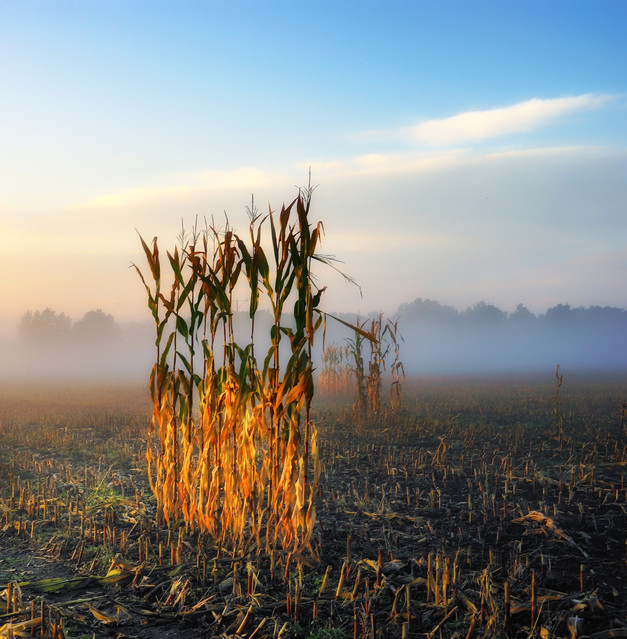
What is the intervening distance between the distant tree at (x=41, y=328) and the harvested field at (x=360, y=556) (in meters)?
84.6

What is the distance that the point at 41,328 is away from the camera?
86.1 meters

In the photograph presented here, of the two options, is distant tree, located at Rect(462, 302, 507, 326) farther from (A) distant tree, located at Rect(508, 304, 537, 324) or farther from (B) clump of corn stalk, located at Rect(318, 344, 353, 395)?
(B) clump of corn stalk, located at Rect(318, 344, 353, 395)

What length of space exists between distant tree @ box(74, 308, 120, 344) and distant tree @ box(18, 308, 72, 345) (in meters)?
7.21

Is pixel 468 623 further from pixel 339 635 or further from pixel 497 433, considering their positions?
pixel 497 433

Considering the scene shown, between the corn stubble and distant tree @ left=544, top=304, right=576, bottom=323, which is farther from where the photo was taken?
distant tree @ left=544, top=304, right=576, bottom=323

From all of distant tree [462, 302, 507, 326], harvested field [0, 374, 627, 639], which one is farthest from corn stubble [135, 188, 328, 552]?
distant tree [462, 302, 507, 326]

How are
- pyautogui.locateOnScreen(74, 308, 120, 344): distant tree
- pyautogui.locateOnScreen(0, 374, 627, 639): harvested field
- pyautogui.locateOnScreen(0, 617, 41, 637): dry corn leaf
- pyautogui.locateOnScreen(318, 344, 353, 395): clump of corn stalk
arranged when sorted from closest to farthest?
pyautogui.locateOnScreen(0, 617, 41, 637): dry corn leaf → pyautogui.locateOnScreen(0, 374, 627, 639): harvested field → pyautogui.locateOnScreen(318, 344, 353, 395): clump of corn stalk → pyautogui.locateOnScreen(74, 308, 120, 344): distant tree

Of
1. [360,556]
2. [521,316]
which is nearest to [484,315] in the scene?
[521,316]

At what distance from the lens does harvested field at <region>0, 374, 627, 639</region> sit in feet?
12.8

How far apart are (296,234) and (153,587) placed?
11.4 feet

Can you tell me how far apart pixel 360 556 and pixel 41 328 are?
93241 mm

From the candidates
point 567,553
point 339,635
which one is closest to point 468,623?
point 339,635

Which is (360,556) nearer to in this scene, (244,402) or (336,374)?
(244,402)

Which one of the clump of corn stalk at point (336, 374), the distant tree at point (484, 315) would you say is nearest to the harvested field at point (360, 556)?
the clump of corn stalk at point (336, 374)
